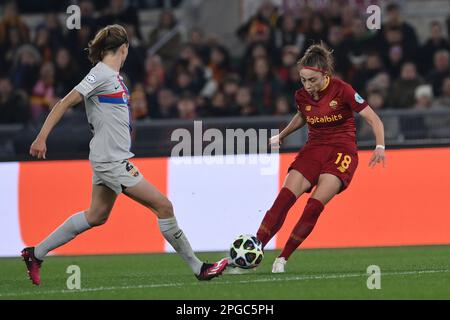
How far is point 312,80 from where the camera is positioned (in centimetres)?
1068

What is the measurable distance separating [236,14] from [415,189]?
8512 mm

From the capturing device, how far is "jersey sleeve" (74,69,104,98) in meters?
9.52

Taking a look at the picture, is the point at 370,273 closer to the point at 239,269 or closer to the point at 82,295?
the point at 239,269

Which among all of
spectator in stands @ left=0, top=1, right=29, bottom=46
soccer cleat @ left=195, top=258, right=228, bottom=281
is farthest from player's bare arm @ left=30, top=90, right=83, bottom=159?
spectator in stands @ left=0, top=1, right=29, bottom=46

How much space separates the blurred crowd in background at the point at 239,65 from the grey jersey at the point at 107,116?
772cm

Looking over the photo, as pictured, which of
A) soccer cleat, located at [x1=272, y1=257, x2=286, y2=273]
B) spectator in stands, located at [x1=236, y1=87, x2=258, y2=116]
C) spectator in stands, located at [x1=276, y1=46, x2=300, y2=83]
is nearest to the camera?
soccer cleat, located at [x1=272, y1=257, x2=286, y2=273]

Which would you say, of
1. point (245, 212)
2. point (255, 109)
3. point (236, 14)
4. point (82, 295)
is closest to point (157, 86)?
point (255, 109)

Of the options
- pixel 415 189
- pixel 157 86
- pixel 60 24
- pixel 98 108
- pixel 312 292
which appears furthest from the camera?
pixel 60 24

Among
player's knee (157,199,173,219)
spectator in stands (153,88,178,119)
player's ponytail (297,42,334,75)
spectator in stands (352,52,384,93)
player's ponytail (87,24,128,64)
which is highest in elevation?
player's ponytail (87,24,128,64)

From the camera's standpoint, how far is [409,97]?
57.0 feet

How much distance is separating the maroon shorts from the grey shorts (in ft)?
5.91

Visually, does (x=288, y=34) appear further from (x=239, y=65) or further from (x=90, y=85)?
(x=90, y=85)

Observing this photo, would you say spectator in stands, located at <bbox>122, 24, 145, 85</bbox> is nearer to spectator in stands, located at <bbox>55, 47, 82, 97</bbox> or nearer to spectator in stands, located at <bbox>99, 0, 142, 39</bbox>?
spectator in stands, located at <bbox>99, 0, 142, 39</bbox>

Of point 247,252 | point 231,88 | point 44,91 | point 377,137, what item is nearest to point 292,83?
point 231,88
